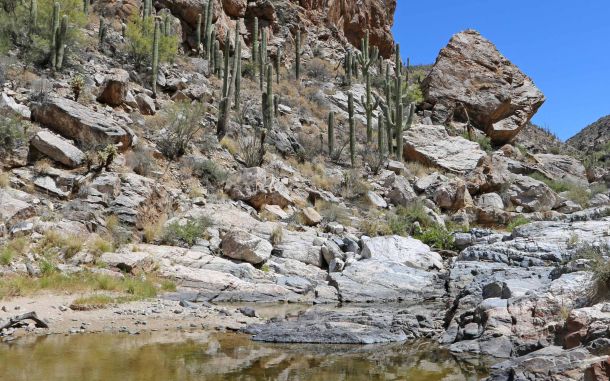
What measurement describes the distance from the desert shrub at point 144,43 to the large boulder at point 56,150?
10362 mm

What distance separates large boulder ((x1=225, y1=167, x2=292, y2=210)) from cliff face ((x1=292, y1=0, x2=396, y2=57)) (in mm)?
30697

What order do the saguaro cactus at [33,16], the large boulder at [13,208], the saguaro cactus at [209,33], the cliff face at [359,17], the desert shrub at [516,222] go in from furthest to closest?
the cliff face at [359,17]
the saguaro cactus at [209,33]
the desert shrub at [516,222]
the saguaro cactus at [33,16]
the large boulder at [13,208]

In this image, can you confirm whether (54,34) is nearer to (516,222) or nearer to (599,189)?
(516,222)

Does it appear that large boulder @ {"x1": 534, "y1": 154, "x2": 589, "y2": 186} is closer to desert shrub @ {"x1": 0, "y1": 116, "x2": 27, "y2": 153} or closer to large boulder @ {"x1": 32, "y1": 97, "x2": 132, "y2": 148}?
large boulder @ {"x1": 32, "y1": 97, "x2": 132, "y2": 148}

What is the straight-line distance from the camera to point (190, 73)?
2861 centimetres

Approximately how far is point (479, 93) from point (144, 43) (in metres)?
25.4

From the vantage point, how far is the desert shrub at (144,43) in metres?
26.0

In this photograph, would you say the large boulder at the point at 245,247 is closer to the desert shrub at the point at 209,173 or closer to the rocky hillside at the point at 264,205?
the rocky hillside at the point at 264,205

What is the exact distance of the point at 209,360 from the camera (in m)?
7.60

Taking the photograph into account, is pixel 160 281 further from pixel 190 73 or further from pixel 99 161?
pixel 190 73

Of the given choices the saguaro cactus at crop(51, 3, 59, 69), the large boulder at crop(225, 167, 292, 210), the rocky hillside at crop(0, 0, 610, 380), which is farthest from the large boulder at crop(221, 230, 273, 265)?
the saguaro cactus at crop(51, 3, 59, 69)

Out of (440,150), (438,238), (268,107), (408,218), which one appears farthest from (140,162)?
(440,150)

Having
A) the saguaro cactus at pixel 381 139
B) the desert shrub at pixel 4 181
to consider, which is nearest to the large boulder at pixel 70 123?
the desert shrub at pixel 4 181

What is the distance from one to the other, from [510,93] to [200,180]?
29084 millimetres
